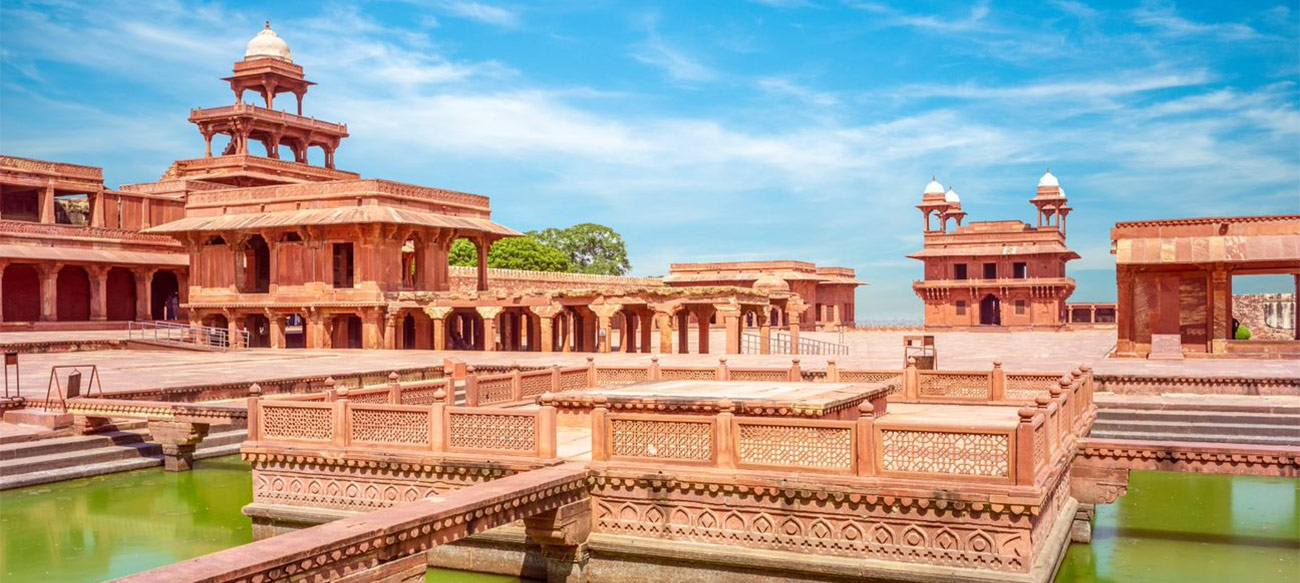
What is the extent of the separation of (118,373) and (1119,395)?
787 inches

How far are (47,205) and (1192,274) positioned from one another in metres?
37.3

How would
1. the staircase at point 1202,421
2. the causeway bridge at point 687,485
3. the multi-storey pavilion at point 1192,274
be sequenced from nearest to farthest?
the causeway bridge at point 687,485 → the staircase at point 1202,421 → the multi-storey pavilion at point 1192,274

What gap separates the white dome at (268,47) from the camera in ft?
158

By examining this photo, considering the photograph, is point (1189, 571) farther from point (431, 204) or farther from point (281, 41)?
point (281, 41)

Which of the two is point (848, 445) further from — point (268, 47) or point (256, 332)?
point (268, 47)

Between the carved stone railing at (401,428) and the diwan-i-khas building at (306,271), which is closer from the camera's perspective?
the carved stone railing at (401,428)

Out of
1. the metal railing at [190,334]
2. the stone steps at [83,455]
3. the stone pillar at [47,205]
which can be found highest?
the stone pillar at [47,205]

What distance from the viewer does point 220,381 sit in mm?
21031

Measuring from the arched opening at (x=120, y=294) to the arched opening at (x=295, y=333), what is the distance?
18.7ft

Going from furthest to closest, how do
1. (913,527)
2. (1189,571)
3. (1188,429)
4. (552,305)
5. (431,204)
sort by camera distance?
(431,204)
(552,305)
(1188,429)
(1189,571)
(913,527)

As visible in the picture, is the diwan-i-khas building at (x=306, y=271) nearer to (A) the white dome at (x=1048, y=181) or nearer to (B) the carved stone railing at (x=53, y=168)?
(B) the carved stone railing at (x=53, y=168)

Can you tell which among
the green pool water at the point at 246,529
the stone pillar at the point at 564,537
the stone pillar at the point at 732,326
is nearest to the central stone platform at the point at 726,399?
the stone pillar at the point at 564,537

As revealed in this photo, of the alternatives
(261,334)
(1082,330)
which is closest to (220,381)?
(261,334)

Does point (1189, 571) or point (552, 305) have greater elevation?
point (552, 305)
